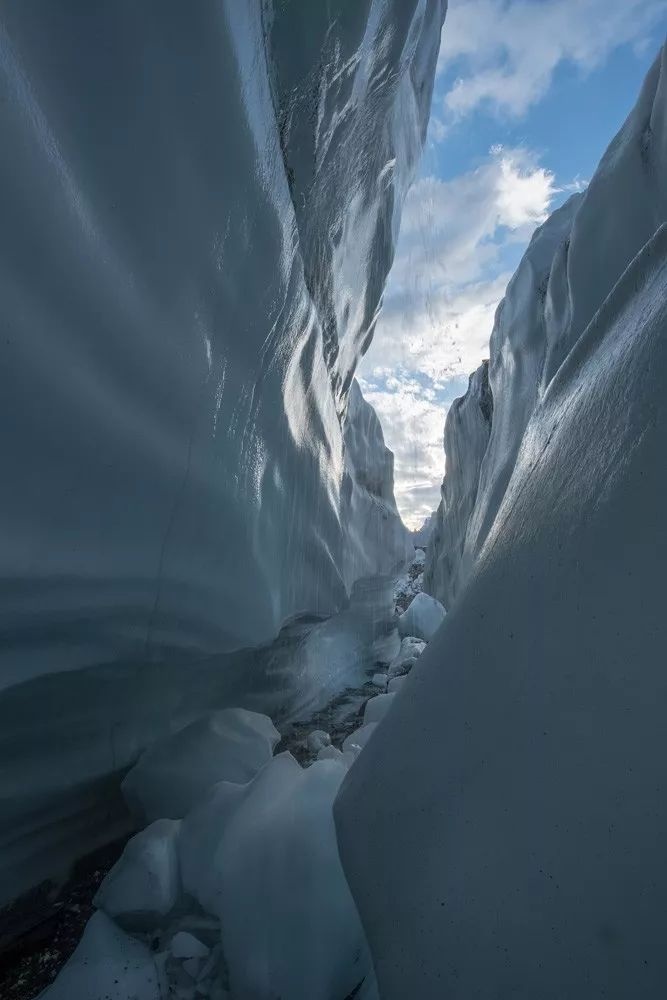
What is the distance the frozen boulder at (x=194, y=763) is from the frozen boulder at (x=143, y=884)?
1.25 feet

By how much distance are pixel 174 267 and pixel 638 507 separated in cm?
149

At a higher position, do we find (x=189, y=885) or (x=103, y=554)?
(x=103, y=554)

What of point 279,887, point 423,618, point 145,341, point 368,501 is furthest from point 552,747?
point 423,618

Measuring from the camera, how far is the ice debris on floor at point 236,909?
1.08 meters

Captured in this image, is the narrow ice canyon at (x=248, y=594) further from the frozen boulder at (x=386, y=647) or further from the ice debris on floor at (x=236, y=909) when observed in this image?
the frozen boulder at (x=386, y=647)

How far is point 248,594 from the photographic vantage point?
2404 mm

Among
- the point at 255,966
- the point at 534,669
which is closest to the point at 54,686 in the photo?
the point at 255,966

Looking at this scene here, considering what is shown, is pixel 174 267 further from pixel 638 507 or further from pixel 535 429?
pixel 638 507

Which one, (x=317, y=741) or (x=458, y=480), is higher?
(x=458, y=480)

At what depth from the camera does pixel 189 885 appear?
1308 millimetres

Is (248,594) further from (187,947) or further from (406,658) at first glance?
(406,658)

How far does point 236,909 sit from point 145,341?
4.87ft

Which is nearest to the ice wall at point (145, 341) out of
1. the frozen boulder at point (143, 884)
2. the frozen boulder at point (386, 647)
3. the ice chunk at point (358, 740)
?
the frozen boulder at point (143, 884)

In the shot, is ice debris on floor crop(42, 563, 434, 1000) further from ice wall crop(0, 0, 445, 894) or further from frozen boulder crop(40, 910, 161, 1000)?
ice wall crop(0, 0, 445, 894)
